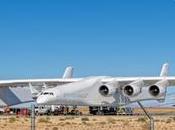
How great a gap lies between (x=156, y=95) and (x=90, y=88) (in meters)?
11.3

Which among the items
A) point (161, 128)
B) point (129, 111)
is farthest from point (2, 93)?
point (161, 128)

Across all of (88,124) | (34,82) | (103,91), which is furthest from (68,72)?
(88,124)

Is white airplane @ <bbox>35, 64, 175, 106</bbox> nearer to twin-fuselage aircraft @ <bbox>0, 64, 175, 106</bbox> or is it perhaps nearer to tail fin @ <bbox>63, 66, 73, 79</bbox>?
twin-fuselage aircraft @ <bbox>0, 64, 175, 106</bbox>

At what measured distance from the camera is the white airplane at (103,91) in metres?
53.0

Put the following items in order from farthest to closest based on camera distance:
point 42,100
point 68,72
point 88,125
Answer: point 68,72, point 42,100, point 88,125

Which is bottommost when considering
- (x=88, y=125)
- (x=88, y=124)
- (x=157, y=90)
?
(x=88, y=125)

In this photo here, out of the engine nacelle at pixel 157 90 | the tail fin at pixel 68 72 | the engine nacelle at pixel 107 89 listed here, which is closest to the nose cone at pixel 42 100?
the engine nacelle at pixel 107 89

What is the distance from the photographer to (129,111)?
2527 inches

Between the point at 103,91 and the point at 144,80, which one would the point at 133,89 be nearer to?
the point at 103,91

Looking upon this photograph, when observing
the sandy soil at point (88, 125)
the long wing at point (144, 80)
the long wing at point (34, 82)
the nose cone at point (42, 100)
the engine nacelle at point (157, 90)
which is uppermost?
the long wing at point (34, 82)

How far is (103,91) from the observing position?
2183 inches

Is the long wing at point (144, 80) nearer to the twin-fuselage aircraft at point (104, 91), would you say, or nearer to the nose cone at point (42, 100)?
the twin-fuselage aircraft at point (104, 91)

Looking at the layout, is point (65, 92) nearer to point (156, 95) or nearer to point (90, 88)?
point (90, 88)

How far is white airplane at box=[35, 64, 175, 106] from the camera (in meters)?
53.0
